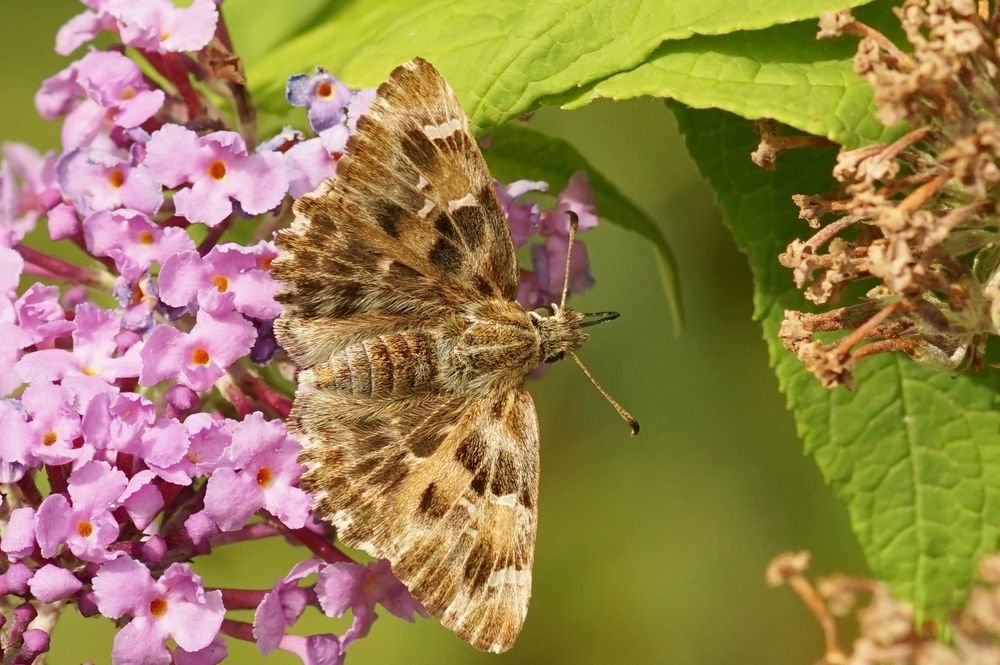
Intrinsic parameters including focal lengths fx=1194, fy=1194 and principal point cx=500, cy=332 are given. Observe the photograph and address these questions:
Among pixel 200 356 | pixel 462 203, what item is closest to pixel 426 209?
pixel 462 203

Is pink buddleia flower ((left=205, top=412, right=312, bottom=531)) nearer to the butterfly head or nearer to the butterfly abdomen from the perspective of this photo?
the butterfly abdomen

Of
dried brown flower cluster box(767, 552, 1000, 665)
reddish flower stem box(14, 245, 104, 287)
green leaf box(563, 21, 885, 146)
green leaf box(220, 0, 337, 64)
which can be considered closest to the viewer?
dried brown flower cluster box(767, 552, 1000, 665)

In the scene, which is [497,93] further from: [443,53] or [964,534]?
[964,534]

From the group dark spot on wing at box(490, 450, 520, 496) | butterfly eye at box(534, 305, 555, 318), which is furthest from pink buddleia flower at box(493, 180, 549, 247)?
dark spot on wing at box(490, 450, 520, 496)

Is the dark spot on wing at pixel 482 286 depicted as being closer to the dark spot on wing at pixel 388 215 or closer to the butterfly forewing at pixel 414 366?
the butterfly forewing at pixel 414 366

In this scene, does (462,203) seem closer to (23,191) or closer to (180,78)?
(180,78)
